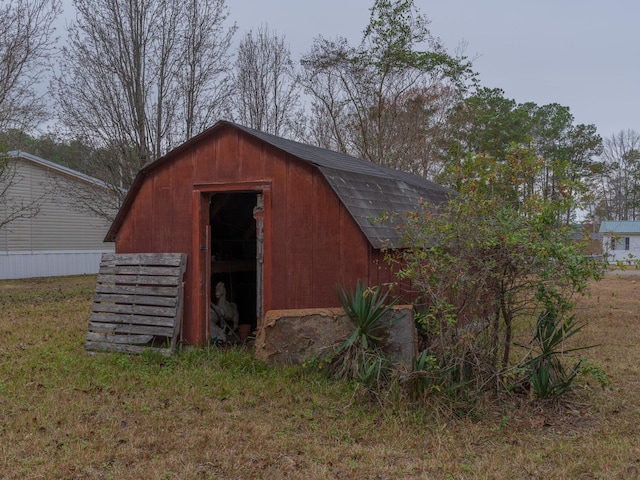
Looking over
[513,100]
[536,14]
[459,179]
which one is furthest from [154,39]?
[513,100]

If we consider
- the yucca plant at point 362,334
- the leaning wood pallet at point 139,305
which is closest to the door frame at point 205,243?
the leaning wood pallet at point 139,305

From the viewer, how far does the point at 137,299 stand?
768 cm

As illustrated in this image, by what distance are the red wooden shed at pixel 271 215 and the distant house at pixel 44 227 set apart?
1198 cm

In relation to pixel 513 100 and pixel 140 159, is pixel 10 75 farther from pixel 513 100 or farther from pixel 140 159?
pixel 513 100

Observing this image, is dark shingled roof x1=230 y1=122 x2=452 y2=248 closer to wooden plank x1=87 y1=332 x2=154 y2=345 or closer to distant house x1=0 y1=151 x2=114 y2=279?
wooden plank x1=87 y1=332 x2=154 y2=345

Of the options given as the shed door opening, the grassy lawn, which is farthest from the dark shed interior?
the grassy lawn

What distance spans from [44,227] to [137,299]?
16415mm

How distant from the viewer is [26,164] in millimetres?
20938

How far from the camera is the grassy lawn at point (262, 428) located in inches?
162

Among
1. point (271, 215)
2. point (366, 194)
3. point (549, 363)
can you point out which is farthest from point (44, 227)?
point (549, 363)

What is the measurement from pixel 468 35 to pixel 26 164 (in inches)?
669

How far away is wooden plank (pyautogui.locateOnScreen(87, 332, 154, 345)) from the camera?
A: 7371 millimetres

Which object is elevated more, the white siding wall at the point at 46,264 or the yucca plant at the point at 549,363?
the white siding wall at the point at 46,264

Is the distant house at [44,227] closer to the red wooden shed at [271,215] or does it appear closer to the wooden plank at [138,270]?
the wooden plank at [138,270]
